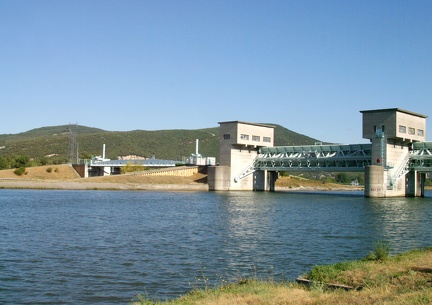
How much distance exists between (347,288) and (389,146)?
79.8 meters

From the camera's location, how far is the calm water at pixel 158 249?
19.0 meters

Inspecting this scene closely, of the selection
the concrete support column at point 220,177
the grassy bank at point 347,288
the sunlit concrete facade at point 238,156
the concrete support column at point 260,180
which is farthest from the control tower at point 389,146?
the grassy bank at point 347,288

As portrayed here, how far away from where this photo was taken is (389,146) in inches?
3573

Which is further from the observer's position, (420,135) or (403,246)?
(420,135)

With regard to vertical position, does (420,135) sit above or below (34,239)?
above

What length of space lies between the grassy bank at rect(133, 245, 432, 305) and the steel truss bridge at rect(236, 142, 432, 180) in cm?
7610

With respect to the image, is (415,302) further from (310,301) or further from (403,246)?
(403,246)

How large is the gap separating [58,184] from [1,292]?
9111 centimetres

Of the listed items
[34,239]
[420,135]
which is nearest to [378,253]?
[34,239]

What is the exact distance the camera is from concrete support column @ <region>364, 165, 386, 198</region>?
88.0 m

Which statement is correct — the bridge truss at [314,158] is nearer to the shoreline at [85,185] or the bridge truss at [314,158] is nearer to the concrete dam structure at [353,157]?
the concrete dam structure at [353,157]

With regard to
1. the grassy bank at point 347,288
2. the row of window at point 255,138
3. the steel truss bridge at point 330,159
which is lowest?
the grassy bank at point 347,288

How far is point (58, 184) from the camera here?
106125mm

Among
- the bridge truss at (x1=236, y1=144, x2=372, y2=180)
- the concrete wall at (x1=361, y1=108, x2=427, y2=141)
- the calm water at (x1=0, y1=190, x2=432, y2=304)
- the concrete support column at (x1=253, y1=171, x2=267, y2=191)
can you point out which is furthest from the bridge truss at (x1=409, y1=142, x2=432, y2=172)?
the calm water at (x1=0, y1=190, x2=432, y2=304)
